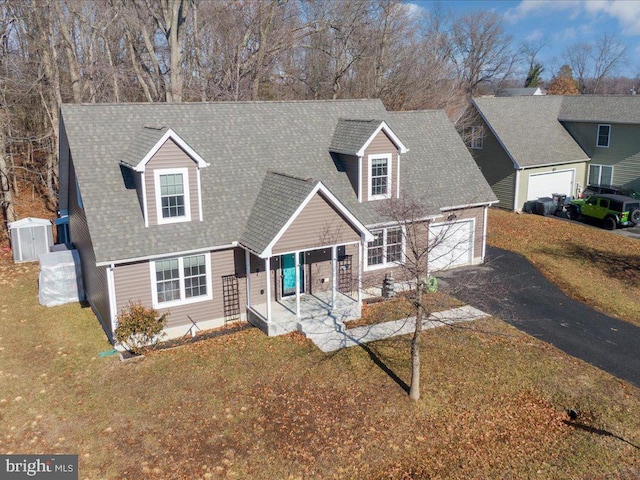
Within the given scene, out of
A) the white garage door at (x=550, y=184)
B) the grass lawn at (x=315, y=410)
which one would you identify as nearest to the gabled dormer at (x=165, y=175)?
the grass lawn at (x=315, y=410)

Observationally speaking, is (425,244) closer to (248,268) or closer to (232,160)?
(248,268)

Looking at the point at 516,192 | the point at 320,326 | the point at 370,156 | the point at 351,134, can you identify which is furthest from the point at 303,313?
the point at 516,192

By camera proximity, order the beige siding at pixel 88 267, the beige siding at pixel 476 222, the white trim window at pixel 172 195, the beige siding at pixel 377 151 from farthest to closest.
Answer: the beige siding at pixel 476 222, the beige siding at pixel 377 151, the beige siding at pixel 88 267, the white trim window at pixel 172 195

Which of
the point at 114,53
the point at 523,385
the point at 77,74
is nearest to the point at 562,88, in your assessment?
the point at 114,53

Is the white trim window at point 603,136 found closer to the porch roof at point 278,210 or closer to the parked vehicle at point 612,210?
the parked vehicle at point 612,210

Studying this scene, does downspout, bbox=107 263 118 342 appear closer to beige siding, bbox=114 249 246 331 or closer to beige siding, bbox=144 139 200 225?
beige siding, bbox=114 249 246 331

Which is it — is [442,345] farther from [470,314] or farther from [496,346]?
[470,314]
